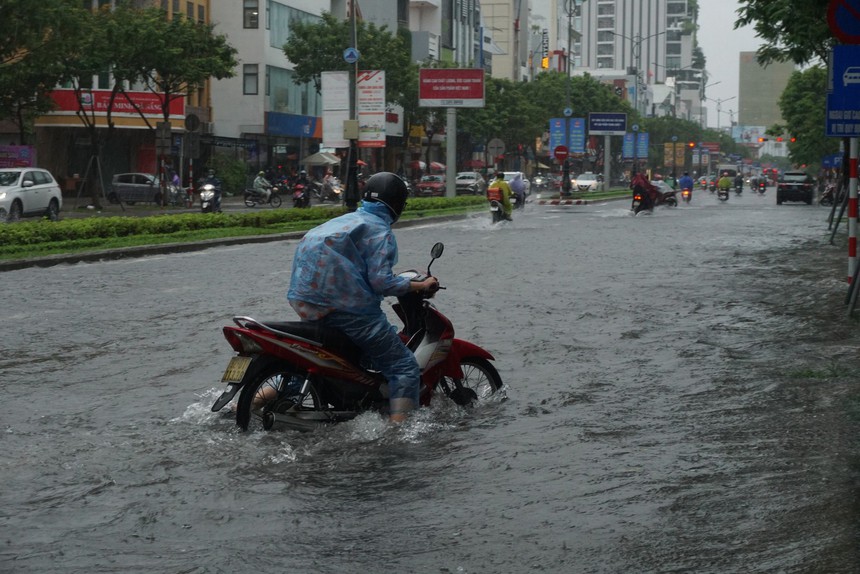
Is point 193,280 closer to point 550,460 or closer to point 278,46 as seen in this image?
point 550,460

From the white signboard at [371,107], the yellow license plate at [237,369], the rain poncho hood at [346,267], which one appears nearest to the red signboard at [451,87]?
the white signboard at [371,107]

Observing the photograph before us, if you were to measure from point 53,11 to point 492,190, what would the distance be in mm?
12378

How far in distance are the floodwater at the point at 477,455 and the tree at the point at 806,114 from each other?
198 ft

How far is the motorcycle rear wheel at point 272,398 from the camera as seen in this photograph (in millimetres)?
7684

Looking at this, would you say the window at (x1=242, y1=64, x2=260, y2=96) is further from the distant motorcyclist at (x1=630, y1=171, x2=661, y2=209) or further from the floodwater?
the floodwater

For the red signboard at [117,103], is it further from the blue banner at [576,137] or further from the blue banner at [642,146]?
the blue banner at [642,146]

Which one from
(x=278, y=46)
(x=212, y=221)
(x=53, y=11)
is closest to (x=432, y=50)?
(x=278, y=46)

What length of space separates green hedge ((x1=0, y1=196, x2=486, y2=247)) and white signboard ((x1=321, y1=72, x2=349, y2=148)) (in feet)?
18.7

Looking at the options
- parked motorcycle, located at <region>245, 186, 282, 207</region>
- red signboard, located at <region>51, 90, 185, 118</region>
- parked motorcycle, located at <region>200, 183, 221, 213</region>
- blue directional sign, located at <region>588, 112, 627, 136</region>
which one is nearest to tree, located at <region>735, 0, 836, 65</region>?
parked motorcycle, located at <region>200, 183, 221, 213</region>

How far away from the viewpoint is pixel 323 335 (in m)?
7.80

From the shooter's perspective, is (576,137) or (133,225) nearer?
(133,225)

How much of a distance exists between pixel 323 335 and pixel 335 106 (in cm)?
3529

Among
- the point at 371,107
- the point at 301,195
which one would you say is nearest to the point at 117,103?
the point at 301,195

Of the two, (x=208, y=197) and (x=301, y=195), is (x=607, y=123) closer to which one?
(x=301, y=195)
